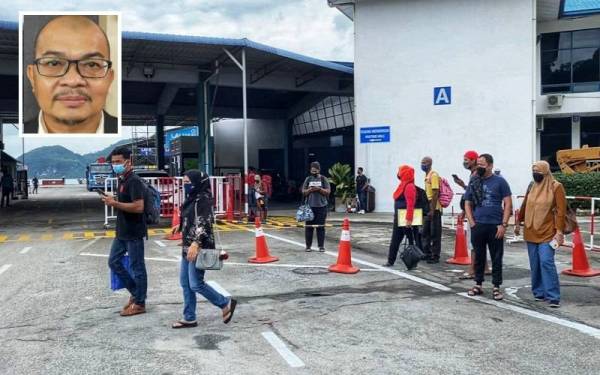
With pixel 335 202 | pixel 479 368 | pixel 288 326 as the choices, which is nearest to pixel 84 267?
pixel 288 326

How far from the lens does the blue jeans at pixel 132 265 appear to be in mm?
6922

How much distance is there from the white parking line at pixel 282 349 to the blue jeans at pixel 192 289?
0.72 m

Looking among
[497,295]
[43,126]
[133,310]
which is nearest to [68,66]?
[43,126]

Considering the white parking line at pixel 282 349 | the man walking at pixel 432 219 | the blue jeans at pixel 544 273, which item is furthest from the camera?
the man walking at pixel 432 219

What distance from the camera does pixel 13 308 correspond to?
7484 mm

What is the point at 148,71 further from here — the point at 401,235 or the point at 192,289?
the point at 192,289

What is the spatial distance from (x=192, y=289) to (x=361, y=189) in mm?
17318

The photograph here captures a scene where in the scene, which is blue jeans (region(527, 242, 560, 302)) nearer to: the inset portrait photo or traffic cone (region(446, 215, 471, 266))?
traffic cone (region(446, 215, 471, 266))

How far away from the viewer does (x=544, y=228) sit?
7.51 metres

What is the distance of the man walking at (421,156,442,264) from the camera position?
10594 millimetres

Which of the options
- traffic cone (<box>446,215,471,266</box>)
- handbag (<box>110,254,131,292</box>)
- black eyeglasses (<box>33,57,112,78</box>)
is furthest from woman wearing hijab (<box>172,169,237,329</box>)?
black eyeglasses (<box>33,57,112,78</box>)

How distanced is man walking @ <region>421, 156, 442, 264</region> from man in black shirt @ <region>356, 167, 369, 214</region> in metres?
12.2

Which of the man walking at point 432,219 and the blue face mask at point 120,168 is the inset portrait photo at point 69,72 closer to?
the man walking at point 432,219

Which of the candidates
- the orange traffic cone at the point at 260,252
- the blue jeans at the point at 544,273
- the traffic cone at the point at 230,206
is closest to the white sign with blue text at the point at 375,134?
the traffic cone at the point at 230,206
